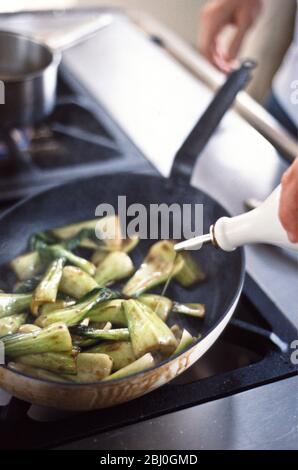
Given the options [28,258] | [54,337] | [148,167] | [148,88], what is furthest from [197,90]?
[54,337]

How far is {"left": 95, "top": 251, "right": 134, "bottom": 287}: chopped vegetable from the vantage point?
813mm

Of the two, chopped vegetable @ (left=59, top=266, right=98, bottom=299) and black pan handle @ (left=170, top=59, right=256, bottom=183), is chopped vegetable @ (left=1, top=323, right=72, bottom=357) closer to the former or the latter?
chopped vegetable @ (left=59, top=266, right=98, bottom=299)

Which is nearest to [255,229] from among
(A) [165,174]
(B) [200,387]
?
(B) [200,387]

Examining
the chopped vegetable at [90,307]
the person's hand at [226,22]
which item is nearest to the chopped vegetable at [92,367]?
the chopped vegetable at [90,307]

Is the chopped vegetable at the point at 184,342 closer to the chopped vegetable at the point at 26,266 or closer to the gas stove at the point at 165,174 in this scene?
the gas stove at the point at 165,174

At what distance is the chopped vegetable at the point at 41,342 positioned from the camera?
64 cm

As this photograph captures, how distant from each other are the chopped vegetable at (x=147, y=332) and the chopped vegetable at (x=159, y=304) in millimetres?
38

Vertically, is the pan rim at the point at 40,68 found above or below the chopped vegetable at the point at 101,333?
above

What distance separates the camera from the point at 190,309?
776mm

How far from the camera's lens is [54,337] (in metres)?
0.64

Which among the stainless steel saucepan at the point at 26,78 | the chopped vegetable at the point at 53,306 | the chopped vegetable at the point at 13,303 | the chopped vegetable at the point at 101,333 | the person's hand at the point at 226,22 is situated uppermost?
the person's hand at the point at 226,22

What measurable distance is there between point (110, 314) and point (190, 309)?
0.11m

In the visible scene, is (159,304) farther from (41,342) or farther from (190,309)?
(41,342)
